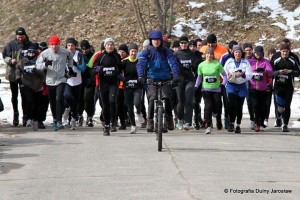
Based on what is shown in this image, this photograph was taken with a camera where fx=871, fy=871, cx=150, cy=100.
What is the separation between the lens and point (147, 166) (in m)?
12.0

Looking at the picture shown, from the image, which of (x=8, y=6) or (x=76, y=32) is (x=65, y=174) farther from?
(x=8, y=6)

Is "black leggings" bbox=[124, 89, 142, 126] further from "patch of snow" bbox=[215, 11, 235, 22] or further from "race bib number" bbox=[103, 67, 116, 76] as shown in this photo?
"patch of snow" bbox=[215, 11, 235, 22]

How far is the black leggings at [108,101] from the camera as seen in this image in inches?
678

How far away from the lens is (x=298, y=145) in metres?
15.8

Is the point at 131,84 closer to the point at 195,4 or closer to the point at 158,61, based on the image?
the point at 158,61

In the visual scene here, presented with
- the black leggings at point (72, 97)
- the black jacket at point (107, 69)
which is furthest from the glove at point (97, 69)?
the black leggings at point (72, 97)

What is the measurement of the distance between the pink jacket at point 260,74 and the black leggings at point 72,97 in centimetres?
383

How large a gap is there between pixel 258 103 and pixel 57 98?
4453 mm

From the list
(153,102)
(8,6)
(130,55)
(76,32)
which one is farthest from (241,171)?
(8,6)

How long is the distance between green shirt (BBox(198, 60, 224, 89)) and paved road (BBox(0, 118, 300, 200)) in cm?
112

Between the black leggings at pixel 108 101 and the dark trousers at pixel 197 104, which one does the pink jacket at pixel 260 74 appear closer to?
the dark trousers at pixel 197 104

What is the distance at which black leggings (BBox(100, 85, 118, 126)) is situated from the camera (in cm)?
1722

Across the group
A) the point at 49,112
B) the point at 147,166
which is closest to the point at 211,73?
the point at 147,166

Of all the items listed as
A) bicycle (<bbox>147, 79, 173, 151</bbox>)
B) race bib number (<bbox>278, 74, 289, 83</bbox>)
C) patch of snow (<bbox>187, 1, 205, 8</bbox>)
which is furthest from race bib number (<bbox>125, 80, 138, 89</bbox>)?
patch of snow (<bbox>187, 1, 205, 8</bbox>)
